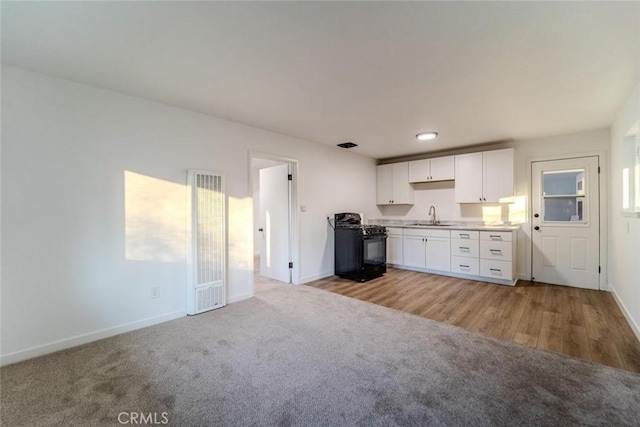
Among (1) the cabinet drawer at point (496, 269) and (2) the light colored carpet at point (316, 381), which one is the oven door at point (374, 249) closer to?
(1) the cabinet drawer at point (496, 269)

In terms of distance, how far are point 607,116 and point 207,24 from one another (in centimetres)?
461

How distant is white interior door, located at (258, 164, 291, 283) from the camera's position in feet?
14.6

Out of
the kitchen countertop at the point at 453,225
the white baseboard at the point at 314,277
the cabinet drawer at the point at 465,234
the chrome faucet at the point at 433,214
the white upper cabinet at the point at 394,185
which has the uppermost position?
the white upper cabinet at the point at 394,185

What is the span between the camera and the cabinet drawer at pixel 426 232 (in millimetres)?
4820

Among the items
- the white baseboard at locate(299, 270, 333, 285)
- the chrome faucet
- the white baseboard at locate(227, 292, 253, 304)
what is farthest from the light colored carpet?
the chrome faucet

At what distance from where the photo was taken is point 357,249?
4582 mm

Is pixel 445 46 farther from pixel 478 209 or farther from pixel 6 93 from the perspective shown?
pixel 478 209

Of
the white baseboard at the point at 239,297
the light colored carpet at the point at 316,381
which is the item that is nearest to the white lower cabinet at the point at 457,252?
the light colored carpet at the point at 316,381

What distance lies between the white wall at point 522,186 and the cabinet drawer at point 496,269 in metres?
0.63

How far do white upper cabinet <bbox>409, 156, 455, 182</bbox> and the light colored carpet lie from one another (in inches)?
128

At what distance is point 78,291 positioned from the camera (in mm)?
2422

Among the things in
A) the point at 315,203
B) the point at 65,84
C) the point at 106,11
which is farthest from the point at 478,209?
the point at 65,84

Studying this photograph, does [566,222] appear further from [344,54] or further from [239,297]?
[239,297]

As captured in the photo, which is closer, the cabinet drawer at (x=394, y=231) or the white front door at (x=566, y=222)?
the white front door at (x=566, y=222)
